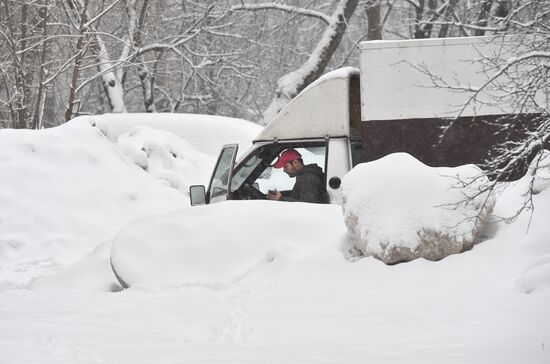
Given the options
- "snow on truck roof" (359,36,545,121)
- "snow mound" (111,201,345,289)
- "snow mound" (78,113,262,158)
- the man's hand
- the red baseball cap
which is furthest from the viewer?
"snow mound" (78,113,262,158)

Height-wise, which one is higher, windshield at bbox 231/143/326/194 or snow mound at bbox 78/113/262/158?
windshield at bbox 231/143/326/194

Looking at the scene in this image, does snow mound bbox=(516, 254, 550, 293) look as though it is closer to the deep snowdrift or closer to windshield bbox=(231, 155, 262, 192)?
windshield bbox=(231, 155, 262, 192)

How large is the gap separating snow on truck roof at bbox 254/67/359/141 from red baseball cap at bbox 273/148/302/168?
27 centimetres

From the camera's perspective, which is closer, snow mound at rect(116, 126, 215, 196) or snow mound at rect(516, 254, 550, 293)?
snow mound at rect(516, 254, 550, 293)

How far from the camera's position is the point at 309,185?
32.3ft

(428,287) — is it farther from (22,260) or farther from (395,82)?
(22,260)

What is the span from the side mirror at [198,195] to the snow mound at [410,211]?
245 cm

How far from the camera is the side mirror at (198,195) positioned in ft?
34.4

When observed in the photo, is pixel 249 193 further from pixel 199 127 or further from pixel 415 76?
pixel 199 127

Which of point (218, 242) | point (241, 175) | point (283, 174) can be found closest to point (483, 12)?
point (283, 174)

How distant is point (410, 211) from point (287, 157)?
2269 millimetres

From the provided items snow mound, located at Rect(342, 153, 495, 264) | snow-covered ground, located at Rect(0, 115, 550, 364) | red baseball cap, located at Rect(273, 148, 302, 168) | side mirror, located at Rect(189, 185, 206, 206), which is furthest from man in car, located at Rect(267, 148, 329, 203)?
snow mound, located at Rect(342, 153, 495, 264)

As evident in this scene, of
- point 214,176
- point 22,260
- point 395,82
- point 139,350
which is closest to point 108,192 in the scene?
point 22,260

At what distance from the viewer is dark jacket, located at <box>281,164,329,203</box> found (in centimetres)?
980
